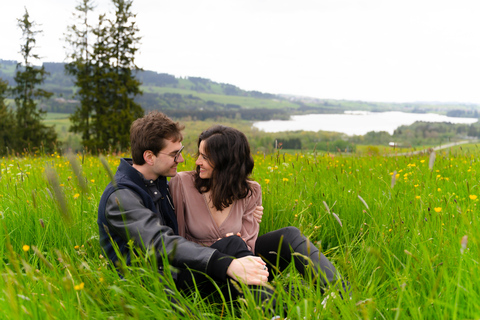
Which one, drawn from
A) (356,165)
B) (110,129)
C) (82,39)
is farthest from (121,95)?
(356,165)

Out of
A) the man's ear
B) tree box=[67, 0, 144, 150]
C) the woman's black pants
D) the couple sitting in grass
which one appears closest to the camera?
the couple sitting in grass

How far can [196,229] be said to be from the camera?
3326 millimetres

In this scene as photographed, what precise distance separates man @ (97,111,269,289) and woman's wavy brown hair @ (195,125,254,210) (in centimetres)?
32

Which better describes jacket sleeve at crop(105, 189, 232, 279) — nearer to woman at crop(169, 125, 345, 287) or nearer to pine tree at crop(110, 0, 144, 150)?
woman at crop(169, 125, 345, 287)

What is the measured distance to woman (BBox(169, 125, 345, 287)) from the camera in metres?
3.28

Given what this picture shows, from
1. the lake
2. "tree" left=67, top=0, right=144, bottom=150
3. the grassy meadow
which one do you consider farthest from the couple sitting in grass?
the lake

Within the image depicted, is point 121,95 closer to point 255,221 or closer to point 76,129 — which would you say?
point 76,129

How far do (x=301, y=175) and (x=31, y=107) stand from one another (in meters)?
40.5

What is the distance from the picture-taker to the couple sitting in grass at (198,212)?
2490 millimetres

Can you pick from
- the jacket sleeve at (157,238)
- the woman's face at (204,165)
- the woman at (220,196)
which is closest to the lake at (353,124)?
the woman at (220,196)

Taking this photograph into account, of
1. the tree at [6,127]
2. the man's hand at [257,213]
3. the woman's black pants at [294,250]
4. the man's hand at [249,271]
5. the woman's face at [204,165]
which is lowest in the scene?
the tree at [6,127]

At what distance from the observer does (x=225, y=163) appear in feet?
10.9

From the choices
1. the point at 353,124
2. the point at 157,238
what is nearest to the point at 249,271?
the point at 157,238

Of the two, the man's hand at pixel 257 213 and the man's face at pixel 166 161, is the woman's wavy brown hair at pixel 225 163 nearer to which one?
the man's hand at pixel 257 213
